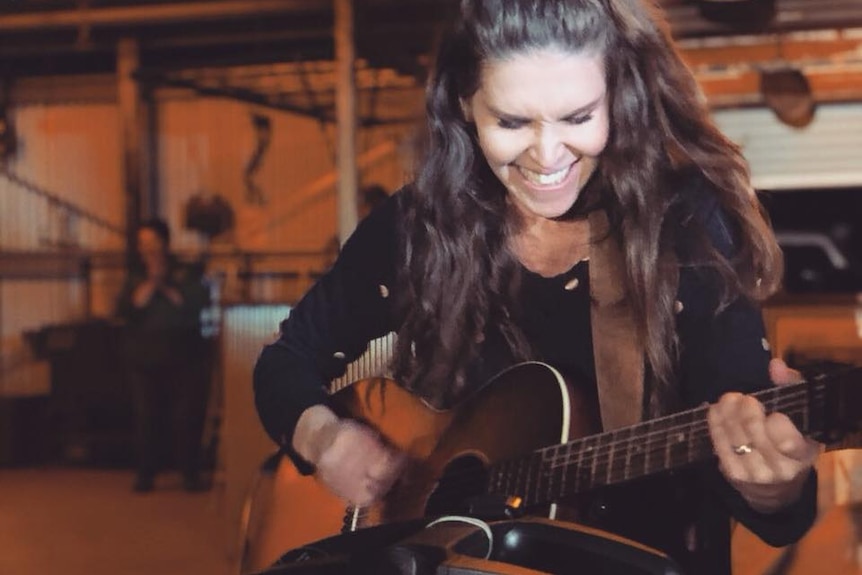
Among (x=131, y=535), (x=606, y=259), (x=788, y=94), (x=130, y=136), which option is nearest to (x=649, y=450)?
(x=606, y=259)

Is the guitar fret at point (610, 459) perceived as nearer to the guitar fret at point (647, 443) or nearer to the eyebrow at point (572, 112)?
the guitar fret at point (647, 443)

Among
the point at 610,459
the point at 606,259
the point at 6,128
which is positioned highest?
the point at 606,259

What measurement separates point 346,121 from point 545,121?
4.45 meters

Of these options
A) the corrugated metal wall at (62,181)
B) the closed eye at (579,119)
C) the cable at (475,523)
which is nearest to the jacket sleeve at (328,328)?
the closed eye at (579,119)

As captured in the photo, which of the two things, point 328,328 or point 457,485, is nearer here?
point 457,485

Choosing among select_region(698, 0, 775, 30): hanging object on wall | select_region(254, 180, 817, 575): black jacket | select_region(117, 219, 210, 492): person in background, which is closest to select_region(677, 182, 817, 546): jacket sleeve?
select_region(254, 180, 817, 575): black jacket

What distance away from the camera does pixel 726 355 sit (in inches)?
56.7

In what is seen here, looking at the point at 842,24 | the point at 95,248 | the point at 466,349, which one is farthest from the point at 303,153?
the point at 466,349

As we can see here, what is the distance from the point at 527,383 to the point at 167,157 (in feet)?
30.9

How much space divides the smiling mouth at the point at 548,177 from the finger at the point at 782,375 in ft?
1.15

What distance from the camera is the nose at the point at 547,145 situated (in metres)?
1.51

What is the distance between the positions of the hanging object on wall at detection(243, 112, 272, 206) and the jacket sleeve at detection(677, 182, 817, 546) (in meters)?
8.51

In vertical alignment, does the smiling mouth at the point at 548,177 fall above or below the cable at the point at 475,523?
above

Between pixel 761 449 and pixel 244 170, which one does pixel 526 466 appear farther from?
pixel 244 170
